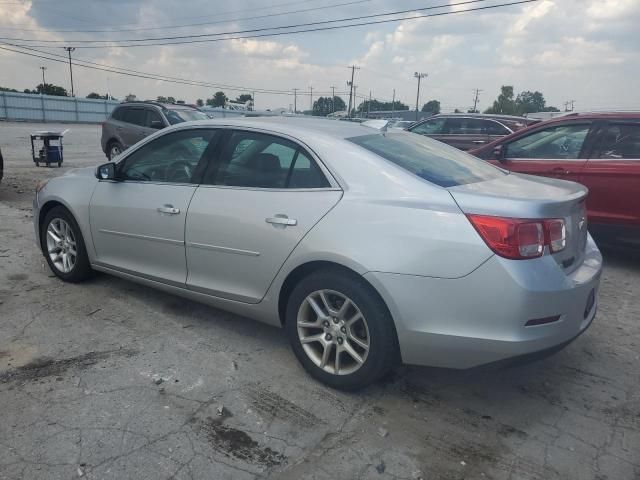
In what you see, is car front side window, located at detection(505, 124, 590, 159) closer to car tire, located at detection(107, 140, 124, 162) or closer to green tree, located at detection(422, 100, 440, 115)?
car tire, located at detection(107, 140, 124, 162)

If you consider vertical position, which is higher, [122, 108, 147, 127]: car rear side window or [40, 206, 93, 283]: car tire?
[122, 108, 147, 127]: car rear side window

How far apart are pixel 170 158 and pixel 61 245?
1.51 metres

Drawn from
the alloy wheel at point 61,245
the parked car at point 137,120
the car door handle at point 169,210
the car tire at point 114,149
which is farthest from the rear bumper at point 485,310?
the car tire at point 114,149

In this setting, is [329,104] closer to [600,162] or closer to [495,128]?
[495,128]

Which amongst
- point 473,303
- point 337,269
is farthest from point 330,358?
point 473,303

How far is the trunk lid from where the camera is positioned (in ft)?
8.93

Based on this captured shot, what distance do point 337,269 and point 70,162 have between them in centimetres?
1412

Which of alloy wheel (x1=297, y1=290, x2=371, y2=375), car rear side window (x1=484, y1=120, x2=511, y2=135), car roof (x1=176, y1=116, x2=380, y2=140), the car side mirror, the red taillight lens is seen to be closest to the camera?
the red taillight lens

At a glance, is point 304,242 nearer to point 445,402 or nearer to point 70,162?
point 445,402

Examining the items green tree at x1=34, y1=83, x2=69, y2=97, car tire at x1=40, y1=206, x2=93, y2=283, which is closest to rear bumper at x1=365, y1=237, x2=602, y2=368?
car tire at x1=40, y1=206, x2=93, y2=283

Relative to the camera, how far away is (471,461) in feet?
8.50

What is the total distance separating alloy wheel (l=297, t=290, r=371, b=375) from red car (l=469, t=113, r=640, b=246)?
386cm

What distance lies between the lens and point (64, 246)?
477 cm

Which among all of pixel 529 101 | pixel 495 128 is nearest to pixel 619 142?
pixel 495 128
